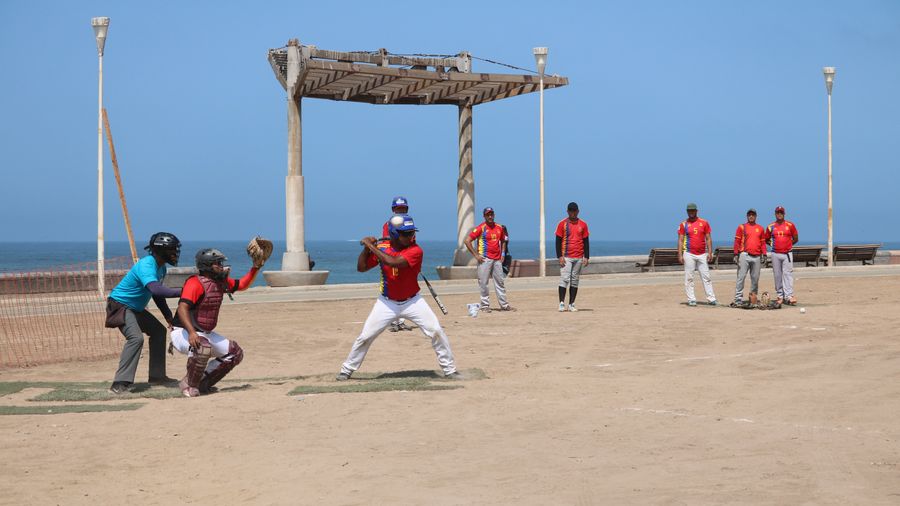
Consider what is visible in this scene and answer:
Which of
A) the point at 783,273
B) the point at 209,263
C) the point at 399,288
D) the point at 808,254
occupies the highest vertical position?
the point at 209,263

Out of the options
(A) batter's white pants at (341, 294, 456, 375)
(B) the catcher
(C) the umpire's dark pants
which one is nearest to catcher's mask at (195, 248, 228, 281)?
(B) the catcher

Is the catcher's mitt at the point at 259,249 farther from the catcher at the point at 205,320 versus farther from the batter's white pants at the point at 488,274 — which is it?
the batter's white pants at the point at 488,274

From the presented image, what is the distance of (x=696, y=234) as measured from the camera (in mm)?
21297

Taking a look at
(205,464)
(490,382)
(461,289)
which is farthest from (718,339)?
(461,289)

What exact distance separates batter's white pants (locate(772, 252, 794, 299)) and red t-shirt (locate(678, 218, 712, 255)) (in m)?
1.35

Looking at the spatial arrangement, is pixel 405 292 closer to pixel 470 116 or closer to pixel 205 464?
pixel 205 464

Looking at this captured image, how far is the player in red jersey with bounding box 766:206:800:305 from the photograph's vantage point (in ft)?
68.8

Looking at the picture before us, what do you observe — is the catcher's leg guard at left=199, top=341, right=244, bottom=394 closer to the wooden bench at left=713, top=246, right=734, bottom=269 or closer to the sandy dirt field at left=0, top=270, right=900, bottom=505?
the sandy dirt field at left=0, top=270, right=900, bottom=505

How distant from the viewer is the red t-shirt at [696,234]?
2130cm

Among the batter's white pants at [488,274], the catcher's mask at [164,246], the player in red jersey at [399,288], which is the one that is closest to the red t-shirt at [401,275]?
the player in red jersey at [399,288]

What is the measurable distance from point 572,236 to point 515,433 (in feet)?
37.0

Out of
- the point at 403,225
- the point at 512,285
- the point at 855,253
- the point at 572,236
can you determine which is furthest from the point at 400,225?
the point at 855,253

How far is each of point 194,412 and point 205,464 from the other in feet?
6.89

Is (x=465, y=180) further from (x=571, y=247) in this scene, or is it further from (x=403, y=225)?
(x=403, y=225)
